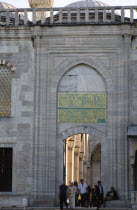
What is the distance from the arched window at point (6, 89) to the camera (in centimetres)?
2970

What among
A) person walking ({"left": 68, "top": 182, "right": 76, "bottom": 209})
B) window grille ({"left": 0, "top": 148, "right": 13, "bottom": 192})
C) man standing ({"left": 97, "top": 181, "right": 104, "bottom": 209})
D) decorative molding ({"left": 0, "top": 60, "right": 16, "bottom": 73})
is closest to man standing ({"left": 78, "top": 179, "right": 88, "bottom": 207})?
person walking ({"left": 68, "top": 182, "right": 76, "bottom": 209})

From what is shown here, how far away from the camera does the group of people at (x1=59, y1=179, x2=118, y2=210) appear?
2673 centimetres

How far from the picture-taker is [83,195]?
28547 millimetres

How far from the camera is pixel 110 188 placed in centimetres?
2822

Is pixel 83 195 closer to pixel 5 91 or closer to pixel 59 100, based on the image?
pixel 59 100

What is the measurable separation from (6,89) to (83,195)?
645 cm

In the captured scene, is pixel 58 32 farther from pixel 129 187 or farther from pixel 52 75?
pixel 129 187

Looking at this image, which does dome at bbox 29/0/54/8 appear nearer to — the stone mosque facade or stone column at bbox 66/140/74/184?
stone column at bbox 66/140/74/184

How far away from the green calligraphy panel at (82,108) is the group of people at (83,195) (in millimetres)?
3185

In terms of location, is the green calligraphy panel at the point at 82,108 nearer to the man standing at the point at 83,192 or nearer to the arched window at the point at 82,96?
the arched window at the point at 82,96

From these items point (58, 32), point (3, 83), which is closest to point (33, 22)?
point (58, 32)

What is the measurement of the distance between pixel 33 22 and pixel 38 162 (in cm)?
698

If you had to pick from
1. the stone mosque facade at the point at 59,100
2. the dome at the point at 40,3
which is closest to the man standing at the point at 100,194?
the stone mosque facade at the point at 59,100

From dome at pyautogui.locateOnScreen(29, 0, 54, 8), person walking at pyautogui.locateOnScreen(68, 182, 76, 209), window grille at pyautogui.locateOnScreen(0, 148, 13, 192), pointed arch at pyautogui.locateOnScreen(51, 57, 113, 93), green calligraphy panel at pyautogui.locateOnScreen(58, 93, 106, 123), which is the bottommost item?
person walking at pyautogui.locateOnScreen(68, 182, 76, 209)
